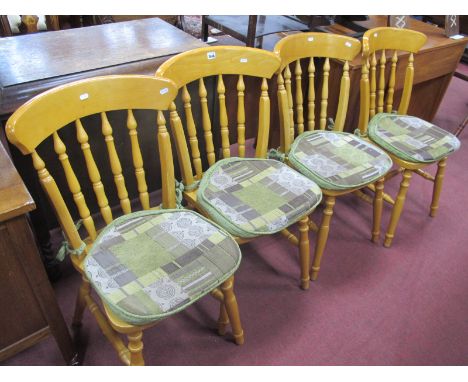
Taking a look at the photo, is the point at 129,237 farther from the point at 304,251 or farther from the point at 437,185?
the point at 437,185

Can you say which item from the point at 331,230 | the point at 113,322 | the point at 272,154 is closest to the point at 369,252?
the point at 331,230

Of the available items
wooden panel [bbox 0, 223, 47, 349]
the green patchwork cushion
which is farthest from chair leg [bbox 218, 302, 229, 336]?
the green patchwork cushion

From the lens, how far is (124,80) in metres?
1.07

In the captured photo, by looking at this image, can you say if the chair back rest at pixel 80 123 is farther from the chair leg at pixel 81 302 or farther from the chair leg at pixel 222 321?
the chair leg at pixel 222 321

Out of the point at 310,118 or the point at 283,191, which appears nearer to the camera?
the point at 283,191

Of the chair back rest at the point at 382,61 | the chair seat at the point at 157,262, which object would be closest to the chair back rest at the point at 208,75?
the chair seat at the point at 157,262

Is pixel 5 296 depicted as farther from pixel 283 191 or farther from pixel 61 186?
pixel 283 191

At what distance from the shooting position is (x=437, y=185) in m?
1.89

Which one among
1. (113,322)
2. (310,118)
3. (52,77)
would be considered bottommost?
(113,322)

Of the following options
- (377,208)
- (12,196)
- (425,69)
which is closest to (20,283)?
(12,196)

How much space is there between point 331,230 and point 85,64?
1.25m

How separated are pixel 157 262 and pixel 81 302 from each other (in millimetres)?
383

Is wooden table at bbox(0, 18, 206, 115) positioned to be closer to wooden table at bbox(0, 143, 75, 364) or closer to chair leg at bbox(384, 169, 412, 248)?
wooden table at bbox(0, 143, 75, 364)

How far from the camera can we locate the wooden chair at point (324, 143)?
1424mm
